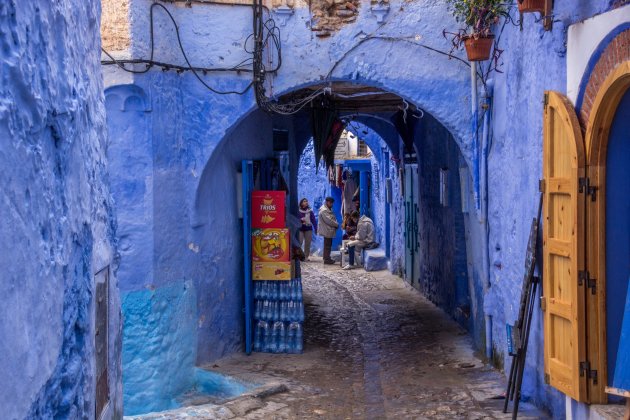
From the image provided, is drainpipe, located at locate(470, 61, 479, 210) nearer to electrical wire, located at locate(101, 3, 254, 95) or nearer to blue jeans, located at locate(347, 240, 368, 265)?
electrical wire, located at locate(101, 3, 254, 95)

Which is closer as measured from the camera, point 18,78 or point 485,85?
point 18,78

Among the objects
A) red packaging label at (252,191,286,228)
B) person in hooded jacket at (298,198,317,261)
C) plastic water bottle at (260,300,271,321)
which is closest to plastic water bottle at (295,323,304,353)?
plastic water bottle at (260,300,271,321)

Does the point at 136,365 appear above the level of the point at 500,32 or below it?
below

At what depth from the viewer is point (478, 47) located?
788cm

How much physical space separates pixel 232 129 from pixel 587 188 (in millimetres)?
4738

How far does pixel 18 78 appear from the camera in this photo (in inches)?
124

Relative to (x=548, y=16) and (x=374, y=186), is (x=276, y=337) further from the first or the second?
(x=374, y=186)

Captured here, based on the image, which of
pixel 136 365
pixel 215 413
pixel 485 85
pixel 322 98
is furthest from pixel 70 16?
pixel 322 98

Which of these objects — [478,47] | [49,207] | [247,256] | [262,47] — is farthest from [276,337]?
[49,207]

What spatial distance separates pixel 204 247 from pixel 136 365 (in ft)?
5.30

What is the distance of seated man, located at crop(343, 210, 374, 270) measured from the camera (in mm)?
18953

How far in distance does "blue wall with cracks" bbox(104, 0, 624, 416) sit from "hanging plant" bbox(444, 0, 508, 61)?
0.20 m

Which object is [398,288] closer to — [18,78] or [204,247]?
[204,247]

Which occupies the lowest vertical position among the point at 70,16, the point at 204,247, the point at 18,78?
the point at 204,247
